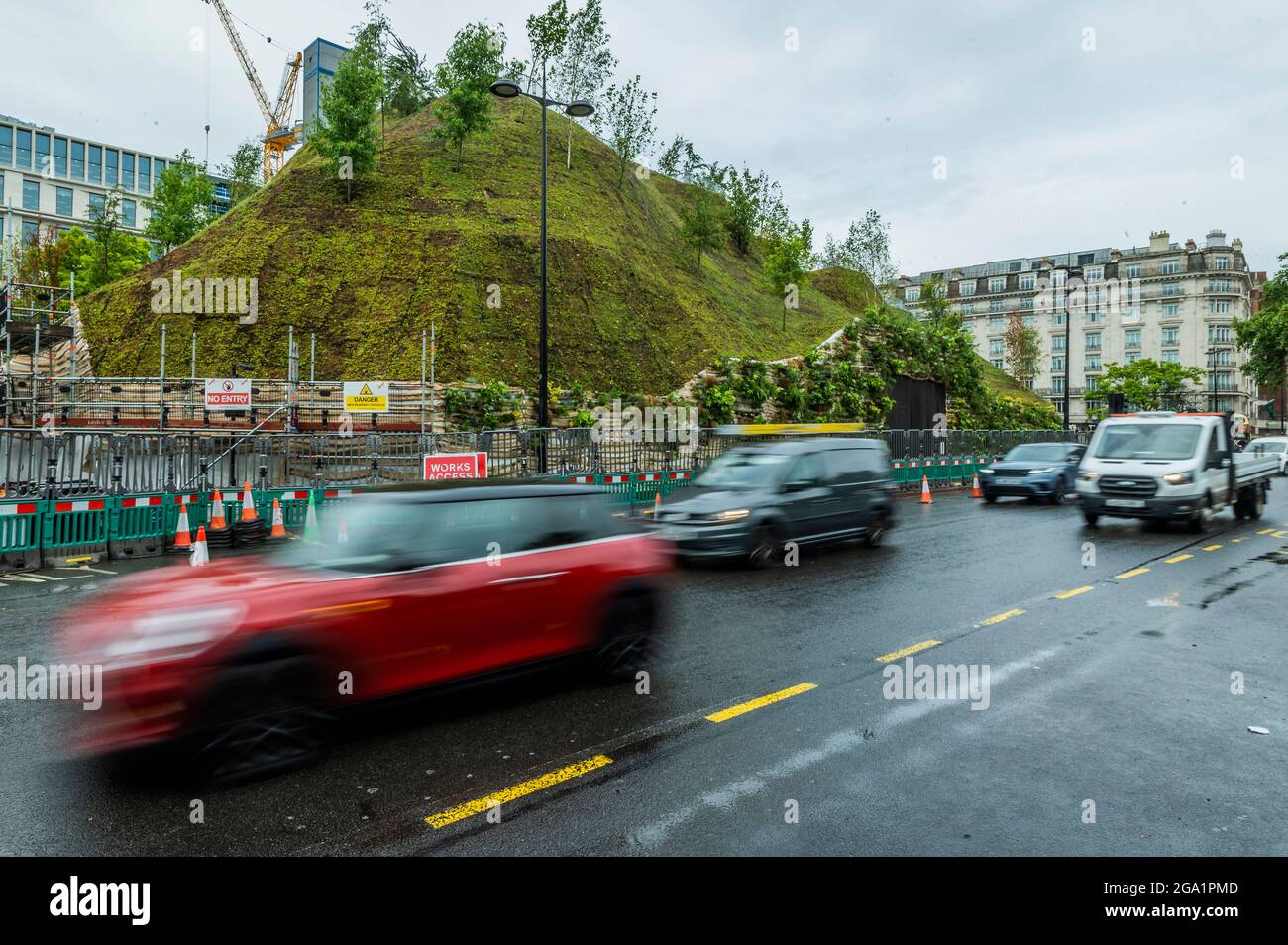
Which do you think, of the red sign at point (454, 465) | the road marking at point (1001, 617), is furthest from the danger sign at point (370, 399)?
the road marking at point (1001, 617)

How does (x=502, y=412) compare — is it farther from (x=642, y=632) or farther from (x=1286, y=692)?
(x=1286, y=692)

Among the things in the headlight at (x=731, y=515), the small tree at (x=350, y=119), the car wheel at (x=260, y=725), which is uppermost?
the small tree at (x=350, y=119)

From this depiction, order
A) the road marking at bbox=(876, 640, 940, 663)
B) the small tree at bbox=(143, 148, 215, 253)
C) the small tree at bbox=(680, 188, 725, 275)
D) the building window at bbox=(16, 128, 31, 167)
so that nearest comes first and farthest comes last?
1. the road marking at bbox=(876, 640, 940, 663)
2. the small tree at bbox=(680, 188, 725, 275)
3. the small tree at bbox=(143, 148, 215, 253)
4. the building window at bbox=(16, 128, 31, 167)

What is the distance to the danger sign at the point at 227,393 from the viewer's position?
886 inches

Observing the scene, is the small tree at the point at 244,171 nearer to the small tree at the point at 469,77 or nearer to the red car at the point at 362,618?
the small tree at the point at 469,77

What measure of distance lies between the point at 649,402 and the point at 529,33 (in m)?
19.5

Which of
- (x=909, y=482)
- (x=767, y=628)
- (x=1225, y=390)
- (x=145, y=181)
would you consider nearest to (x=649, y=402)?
(x=909, y=482)

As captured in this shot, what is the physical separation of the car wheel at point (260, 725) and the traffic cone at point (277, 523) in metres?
10.1

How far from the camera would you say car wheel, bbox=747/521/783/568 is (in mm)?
10672

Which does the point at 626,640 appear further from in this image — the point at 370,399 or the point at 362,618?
the point at 370,399

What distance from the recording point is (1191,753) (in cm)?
468

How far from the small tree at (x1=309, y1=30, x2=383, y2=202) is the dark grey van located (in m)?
33.1

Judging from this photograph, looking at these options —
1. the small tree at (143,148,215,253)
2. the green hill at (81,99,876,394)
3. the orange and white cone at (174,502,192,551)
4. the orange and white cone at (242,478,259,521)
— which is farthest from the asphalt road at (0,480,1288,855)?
the small tree at (143,148,215,253)

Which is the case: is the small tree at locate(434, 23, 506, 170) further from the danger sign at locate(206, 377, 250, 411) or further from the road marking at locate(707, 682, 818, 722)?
the road marking at locate(707, 682, 818, 722)
